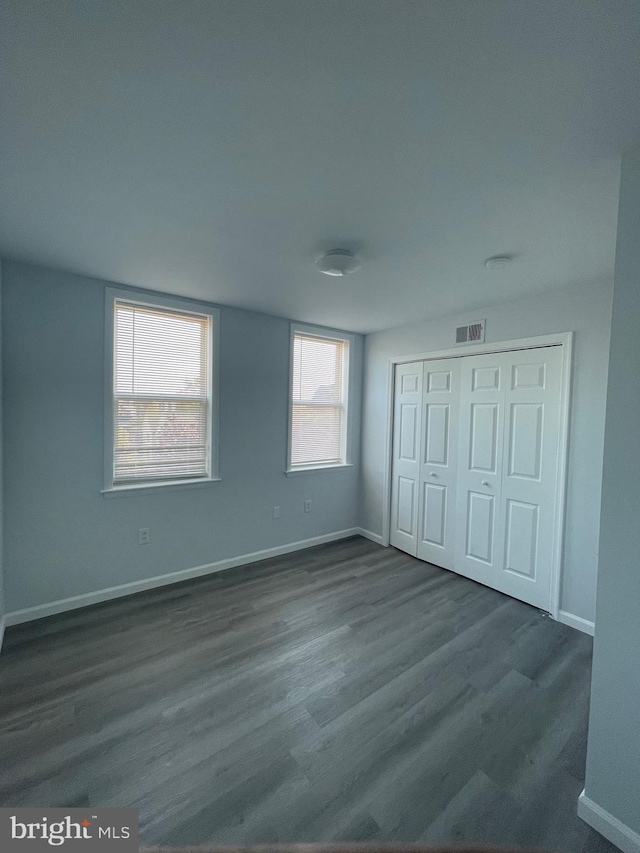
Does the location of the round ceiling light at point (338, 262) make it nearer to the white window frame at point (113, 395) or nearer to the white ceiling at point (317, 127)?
the white ceiling at point (317, 127)

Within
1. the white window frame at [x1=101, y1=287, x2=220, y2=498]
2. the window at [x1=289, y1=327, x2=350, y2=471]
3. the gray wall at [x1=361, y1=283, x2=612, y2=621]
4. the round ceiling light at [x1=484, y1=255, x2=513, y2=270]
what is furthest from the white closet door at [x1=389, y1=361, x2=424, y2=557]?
the white window frame at [x1=101, y1=287, x2=220, y2=498]

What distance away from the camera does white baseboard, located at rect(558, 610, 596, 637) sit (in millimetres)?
2562

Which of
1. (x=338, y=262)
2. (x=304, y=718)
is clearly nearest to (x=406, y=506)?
(x=304, y=718)

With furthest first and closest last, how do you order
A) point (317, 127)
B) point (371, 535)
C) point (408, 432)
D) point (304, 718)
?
1. point (371, 535)
2. point (408, 432)
3. point (304, 718)
4. point (317, 127)

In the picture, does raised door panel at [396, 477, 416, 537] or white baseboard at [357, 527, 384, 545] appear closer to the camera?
raised door panel at [396, 477, 416, 537]

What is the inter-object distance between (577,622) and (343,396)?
3.01 metres

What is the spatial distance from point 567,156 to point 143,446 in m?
3.20

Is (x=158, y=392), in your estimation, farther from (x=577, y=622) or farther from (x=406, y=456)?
(x=577, y=622)

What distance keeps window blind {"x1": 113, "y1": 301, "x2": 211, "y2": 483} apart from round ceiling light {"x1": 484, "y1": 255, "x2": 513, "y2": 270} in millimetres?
2362

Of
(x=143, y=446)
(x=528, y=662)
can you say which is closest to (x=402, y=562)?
(x=528, y=662)

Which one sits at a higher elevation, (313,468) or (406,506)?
(313,468)

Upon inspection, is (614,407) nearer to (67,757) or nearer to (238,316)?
(67,757)

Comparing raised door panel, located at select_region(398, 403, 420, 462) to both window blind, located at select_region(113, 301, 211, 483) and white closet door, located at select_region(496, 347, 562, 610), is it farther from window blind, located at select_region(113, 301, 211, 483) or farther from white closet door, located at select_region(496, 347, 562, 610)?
window blind, located at select_region(113, 301, 211, 483)

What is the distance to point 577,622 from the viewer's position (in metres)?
2.61
